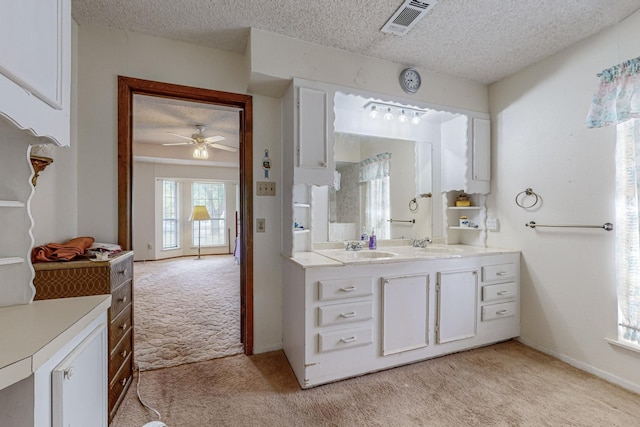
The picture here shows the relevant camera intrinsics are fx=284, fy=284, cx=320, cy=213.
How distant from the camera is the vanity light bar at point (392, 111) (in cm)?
265

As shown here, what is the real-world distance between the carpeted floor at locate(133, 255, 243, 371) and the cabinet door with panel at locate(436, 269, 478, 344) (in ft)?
5.43

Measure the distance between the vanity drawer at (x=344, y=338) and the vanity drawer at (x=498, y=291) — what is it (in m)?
1.13

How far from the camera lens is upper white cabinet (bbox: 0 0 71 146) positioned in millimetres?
795

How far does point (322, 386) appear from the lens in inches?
73.0

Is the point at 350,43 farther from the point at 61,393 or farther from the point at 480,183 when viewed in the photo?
the point at 61,393

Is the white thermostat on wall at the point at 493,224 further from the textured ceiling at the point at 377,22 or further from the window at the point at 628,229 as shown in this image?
the textured ceiling at the point at 377,22

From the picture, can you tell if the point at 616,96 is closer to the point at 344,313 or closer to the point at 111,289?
the point at 344,313

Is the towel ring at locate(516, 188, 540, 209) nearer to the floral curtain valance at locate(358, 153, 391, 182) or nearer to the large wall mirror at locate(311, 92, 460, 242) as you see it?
the large wall mirror at locate(311, 92, 460, 242)

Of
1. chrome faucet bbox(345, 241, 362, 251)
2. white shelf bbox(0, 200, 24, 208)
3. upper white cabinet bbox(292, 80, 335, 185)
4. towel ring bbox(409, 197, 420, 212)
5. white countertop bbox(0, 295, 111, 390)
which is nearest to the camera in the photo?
white countertop bbox(0, 295, 111, 390)

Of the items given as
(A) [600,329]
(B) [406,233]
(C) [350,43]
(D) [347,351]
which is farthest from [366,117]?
(A) [600,329]

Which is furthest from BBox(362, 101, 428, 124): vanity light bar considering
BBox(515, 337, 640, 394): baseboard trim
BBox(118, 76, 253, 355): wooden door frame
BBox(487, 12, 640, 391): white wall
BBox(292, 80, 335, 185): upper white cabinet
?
BBox(515, 337, 640, 394): baseboard trim

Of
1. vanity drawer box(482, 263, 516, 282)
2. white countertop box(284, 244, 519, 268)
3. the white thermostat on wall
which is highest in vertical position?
the white thermostat on wall

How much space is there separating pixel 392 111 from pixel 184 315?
306cm

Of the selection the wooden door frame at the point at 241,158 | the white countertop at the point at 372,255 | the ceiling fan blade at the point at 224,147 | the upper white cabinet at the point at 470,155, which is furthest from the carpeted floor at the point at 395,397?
the ceiling fan blade at the point at 224,147
